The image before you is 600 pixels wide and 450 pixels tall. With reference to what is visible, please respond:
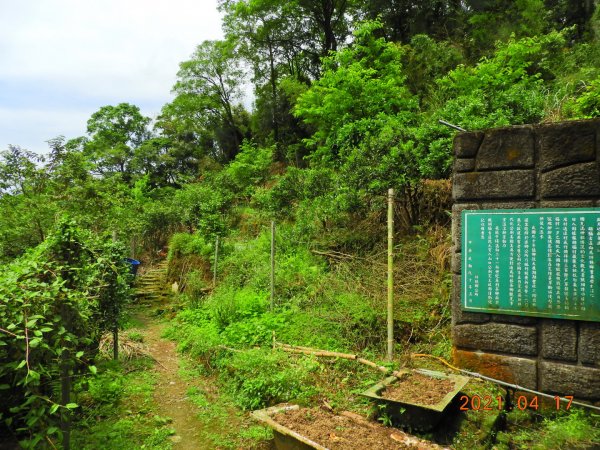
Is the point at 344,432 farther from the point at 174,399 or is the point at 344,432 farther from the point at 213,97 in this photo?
the point at 213,97

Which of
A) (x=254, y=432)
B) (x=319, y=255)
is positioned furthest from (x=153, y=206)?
(x=254, y=432)

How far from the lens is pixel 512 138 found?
3.79m

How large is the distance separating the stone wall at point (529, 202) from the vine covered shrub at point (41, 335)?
3.49 metres

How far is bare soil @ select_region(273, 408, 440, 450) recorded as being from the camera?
303 centimetres

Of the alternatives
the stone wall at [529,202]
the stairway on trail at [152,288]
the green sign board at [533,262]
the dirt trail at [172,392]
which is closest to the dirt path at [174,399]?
the dirt trail at [172,392]

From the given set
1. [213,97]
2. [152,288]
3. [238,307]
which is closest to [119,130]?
[213,97]

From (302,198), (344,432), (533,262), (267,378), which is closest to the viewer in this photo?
(344,432)

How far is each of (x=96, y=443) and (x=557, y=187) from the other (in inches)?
197

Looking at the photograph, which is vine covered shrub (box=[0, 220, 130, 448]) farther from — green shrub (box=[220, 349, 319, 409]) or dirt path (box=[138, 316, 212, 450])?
green shrub (box=[220, 349, 319, 409])

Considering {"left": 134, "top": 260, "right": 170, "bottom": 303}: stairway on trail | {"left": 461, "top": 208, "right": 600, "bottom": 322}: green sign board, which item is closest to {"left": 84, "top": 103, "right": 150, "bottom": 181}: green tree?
{"left": 134, "top": 260, "right": 170, "bottom": 303}: stairway on trail

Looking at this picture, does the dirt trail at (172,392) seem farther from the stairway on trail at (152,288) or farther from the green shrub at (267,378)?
the stairway on trail at (152,288)

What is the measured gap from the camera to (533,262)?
3.55 meters

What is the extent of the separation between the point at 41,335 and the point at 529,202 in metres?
4.18

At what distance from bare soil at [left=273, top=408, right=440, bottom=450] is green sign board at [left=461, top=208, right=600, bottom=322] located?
57.6 inches
